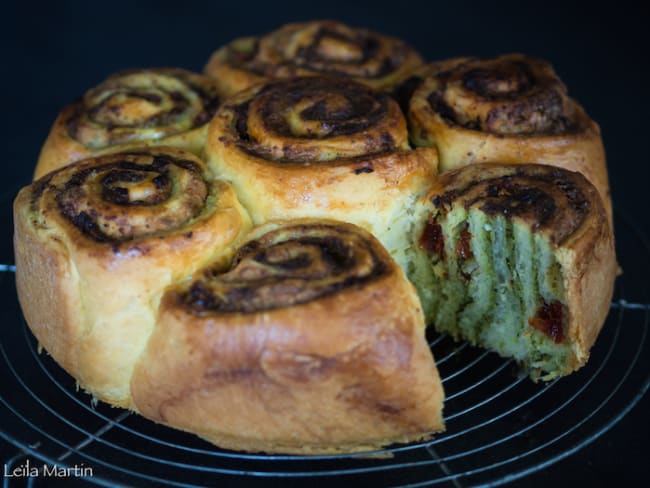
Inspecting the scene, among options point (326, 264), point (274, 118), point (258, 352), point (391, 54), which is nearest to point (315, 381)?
point (258, 352)

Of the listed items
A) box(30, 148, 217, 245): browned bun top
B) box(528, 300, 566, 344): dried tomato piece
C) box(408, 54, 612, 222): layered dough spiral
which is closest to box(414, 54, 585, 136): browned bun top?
box(408, 54, 612, 222): layered dough spiral

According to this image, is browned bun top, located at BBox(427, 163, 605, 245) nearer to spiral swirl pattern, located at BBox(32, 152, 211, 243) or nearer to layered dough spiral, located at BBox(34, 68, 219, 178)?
spiral swirl pattern, located at BBox(32, 152, 211, 243)

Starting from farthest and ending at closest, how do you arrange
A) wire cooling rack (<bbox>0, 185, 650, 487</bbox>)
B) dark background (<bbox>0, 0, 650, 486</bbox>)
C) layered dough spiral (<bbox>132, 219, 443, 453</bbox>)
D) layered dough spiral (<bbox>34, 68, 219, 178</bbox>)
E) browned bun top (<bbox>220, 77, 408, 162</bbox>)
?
dark background (<bbox>0, 0, 650, 486</bbox>), layered dough spiral (<bbox>34, 68, 219, 178</bbox>), browned bun top (<bbox>220, 77, 408, 162</bbox>), wire cooling rack (<bbox>0, 185, 650, 487</bbox>), layered dough spiral (<bbox>132, 219, 443, 453</bbox>)

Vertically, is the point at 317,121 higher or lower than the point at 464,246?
higher

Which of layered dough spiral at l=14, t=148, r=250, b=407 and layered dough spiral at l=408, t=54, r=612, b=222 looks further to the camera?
layered dough spiral at l=408, t=54, r=612, b=222

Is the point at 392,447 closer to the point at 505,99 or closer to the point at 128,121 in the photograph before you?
the point at 505,99

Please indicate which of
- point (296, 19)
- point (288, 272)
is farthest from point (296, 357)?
point (296, 19)

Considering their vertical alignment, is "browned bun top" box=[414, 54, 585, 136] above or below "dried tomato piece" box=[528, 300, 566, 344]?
above
